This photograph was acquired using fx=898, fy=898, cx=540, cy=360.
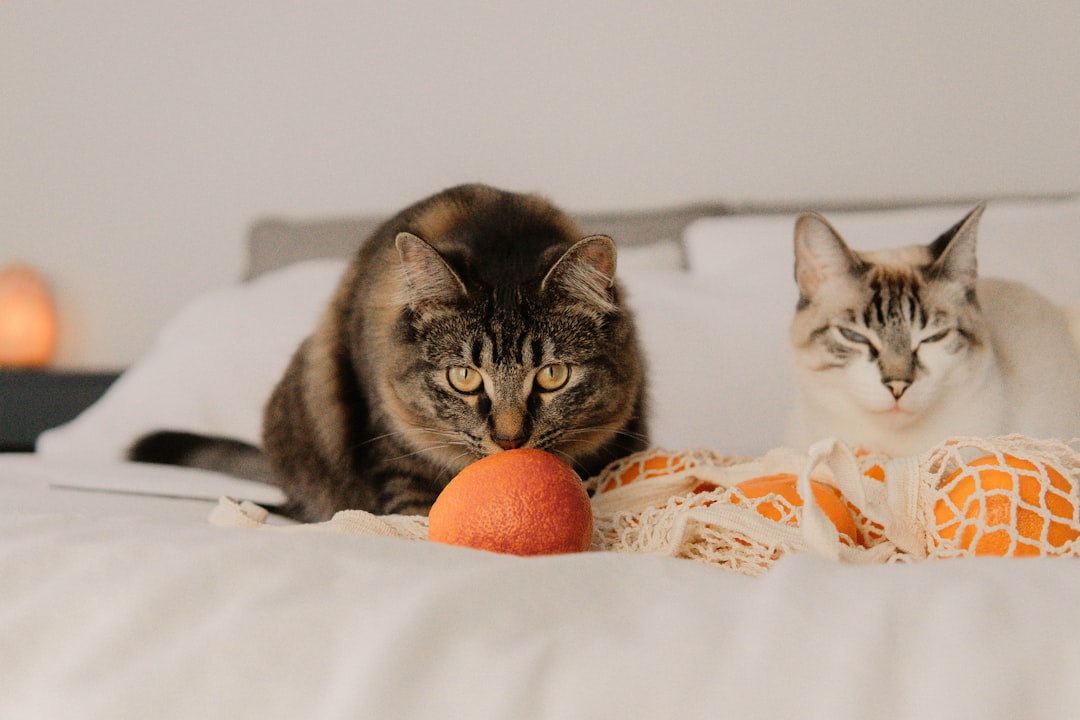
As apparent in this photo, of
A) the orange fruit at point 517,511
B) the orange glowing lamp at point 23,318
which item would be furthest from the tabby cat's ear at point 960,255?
the orange glowing lamp at point 23,318

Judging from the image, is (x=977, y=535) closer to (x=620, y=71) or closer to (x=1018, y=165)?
(x=1018, y=165)

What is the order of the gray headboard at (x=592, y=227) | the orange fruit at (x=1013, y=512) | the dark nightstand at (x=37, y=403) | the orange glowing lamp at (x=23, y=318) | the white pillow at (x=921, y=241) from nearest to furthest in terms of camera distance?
the orange fruit at (x=1013, y=512) → the white pillow at (x=921, y=241) → the gray headboard at (x=592, y=227) → the dark nightstand at (x=37, y=403) → the orange glowing lamp at (x=23, y=318)

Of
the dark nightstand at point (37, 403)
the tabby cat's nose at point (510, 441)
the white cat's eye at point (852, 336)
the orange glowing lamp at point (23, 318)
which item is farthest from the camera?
the orange glowing lamp at point (23, 318)

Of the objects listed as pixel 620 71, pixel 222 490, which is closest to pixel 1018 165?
pixel 620 71

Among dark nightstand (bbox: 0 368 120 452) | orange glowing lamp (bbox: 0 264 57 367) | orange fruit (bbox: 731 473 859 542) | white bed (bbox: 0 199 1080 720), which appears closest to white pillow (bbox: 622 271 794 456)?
orange fruit (bbox: 731 473 859 542)

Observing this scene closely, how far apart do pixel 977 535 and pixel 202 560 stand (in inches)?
23.1

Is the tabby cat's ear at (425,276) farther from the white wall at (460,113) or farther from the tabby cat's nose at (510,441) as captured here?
the white wall at (460,113)

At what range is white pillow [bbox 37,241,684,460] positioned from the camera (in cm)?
184

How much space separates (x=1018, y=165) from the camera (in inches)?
84.7

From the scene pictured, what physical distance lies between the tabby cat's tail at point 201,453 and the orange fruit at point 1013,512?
3.80 feet

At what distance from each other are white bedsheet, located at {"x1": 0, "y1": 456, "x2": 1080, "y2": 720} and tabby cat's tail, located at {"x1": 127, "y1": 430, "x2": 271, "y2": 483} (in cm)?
95

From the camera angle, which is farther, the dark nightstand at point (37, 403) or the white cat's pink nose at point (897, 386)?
the dark nightstand at point (37, 403)

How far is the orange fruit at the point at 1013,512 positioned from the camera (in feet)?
2.31

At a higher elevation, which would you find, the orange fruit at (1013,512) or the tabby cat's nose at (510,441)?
the orange fruit at (1013,512)
